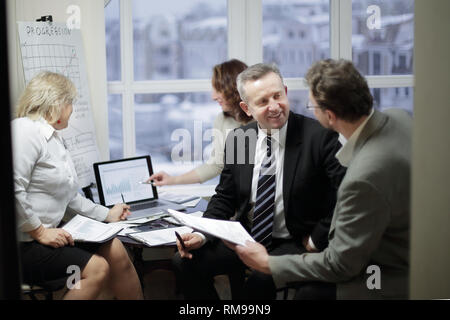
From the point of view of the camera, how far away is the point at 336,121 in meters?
1.51

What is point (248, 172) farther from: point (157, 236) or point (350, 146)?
point (350, 146)

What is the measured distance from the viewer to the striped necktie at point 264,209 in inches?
77.2

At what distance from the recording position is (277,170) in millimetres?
2010

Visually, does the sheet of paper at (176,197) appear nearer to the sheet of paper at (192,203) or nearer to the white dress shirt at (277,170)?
the sheet of paper at (192,203)

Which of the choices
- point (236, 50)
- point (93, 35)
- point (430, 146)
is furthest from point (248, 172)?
point (93, 35)

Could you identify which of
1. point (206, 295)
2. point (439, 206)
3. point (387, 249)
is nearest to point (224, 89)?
point (206, 295)

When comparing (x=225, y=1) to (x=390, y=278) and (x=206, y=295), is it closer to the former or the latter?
(x=206, y=295)

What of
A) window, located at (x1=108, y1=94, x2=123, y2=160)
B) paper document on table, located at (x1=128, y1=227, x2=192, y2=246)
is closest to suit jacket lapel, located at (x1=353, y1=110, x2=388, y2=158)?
paper document on table, located at (x1=128, y1=227, x2=192, y2=246)

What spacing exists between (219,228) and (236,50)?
180 cm

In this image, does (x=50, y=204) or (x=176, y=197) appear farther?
(x=176, y=197)

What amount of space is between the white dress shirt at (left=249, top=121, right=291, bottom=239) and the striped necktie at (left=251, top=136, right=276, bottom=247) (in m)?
0.02

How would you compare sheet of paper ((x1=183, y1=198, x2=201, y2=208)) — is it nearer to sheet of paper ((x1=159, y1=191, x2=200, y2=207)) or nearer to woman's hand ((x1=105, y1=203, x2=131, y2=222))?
sheet of paper ((x1=159, y1=191, x2=200, y2=207))

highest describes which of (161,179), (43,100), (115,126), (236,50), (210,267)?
(236,50)

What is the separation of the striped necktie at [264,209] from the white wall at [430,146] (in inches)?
32.8
